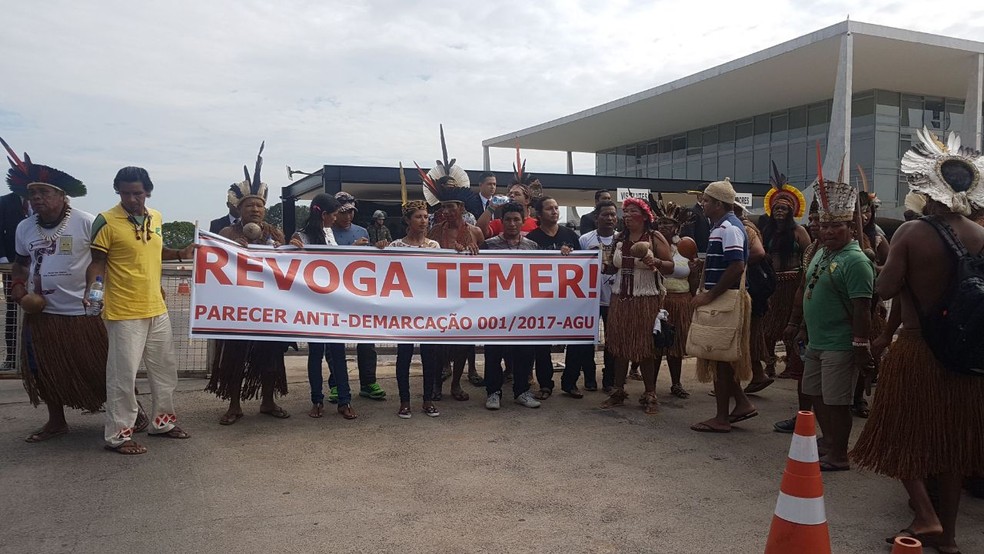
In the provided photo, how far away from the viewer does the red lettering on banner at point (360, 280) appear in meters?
5.93

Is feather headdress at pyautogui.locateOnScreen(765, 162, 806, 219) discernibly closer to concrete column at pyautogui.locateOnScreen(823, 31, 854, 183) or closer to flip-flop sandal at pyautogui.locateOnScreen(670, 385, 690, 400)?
flip-flop sandal at pyautogui.locateOnScreen(670, 385, 690, 400)

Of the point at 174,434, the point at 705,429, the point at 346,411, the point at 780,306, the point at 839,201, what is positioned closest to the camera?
the point at 839,201

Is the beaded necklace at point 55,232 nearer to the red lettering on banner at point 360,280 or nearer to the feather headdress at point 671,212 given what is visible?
the red lettering on banner at point 360,280

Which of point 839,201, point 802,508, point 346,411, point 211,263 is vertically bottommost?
point 346,411

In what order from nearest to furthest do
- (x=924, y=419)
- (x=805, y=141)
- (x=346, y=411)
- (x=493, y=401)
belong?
(x=924, y=419), (x=346, y=411), (x=493, y=401), (x=805, y=141)

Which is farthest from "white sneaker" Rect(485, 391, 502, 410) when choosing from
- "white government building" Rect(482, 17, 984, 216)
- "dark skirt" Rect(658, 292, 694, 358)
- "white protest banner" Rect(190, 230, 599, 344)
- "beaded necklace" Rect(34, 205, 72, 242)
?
"white government building" Rect(482, 17, 984, 216)

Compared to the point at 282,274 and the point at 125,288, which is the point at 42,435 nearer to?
the point at 125,288

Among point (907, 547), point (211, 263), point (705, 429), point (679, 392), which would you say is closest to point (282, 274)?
point (211, 263)

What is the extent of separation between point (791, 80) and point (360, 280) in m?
20.8

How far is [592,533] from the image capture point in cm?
354

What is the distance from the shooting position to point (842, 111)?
1941cm

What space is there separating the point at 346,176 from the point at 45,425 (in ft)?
45.3

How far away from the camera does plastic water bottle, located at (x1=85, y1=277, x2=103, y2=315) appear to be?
4770mm

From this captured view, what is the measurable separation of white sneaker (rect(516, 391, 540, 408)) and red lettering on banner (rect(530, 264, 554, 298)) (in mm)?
908
